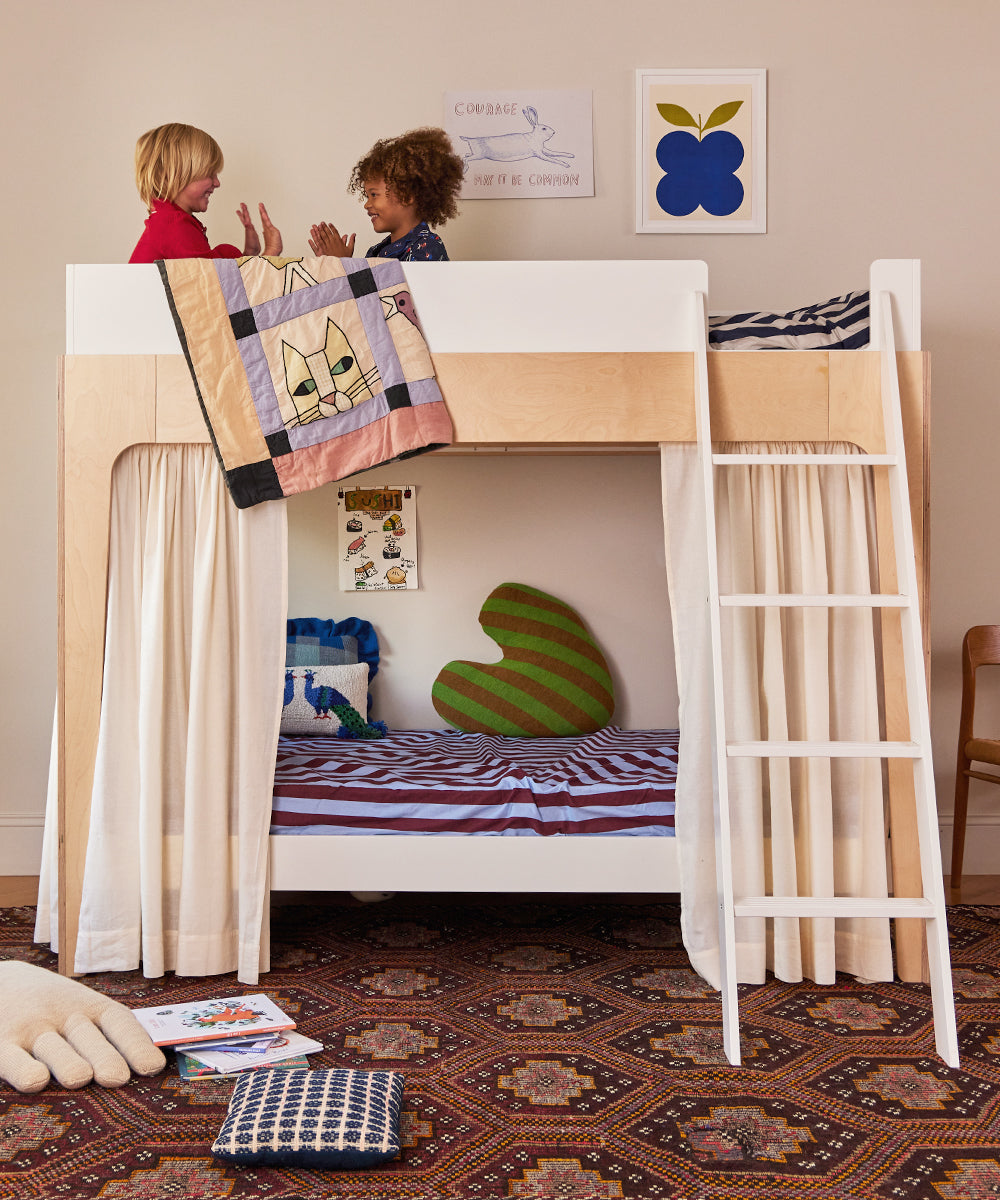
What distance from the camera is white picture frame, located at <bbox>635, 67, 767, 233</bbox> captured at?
11.3 ft

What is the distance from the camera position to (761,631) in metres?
2.53

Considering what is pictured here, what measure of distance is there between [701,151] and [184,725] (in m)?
2.54

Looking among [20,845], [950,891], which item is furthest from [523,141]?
[20,845]

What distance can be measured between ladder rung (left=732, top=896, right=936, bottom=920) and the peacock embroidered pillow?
1.57m

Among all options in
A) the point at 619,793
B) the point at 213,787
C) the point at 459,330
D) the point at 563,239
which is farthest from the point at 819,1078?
the point at 563,239

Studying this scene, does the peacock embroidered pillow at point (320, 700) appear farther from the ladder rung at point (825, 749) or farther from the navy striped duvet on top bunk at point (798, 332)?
the navy striped duvet on top bunk at point (798, 332)

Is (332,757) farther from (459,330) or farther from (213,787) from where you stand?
(459,330)

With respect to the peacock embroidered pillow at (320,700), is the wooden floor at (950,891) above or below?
below

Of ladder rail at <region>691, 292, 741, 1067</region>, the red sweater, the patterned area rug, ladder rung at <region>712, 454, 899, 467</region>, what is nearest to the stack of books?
the patterned area rug

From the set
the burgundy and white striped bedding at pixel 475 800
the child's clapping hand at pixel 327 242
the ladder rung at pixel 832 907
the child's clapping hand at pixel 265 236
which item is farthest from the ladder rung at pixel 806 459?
the child's clapping hand at pixel 265 236

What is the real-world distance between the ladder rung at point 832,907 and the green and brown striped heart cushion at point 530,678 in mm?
1339

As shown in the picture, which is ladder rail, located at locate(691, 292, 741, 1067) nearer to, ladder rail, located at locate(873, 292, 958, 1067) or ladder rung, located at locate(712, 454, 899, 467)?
ladder rung, located at locate(712, 454, 899, 467)

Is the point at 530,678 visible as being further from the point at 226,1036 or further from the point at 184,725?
the point at 226,1036

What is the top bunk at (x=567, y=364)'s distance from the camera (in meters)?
2.49
